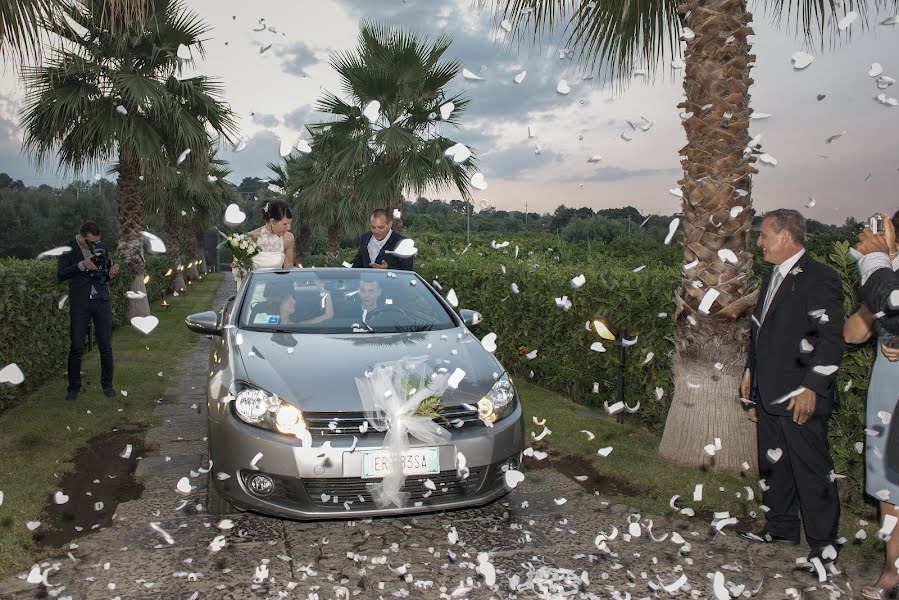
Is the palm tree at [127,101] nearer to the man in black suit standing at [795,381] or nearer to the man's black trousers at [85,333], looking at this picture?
the man's black trousers at [85,333]

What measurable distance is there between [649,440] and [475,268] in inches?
198

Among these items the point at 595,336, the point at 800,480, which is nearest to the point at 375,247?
the point at 595,336

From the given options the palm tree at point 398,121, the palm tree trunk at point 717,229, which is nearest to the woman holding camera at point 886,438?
the palm tree trunk at point 717,229

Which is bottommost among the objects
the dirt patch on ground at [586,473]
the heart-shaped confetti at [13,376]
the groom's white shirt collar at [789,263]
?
the dirt patch on ground at [586,473]

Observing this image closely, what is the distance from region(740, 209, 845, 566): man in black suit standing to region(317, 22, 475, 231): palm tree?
12.4 metres

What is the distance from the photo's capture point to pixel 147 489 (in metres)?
4.67

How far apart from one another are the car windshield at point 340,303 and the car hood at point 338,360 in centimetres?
17

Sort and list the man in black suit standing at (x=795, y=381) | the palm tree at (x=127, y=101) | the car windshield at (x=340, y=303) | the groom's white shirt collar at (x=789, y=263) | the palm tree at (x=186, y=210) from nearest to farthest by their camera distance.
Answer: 1. the man in black suit standing at (x=795, y=381)
2. the groom's white shirt collar at (x=789, y=263)
3. the car windshield at (x=340, y=303)
4. the palm tree at (x=127, y=101)
5. the palm tree at (x=186, y=210)

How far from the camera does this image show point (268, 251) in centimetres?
733

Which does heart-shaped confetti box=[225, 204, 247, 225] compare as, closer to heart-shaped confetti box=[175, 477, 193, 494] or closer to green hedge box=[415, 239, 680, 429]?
heart-shaped confetti box=[175, 477, 193, 494]

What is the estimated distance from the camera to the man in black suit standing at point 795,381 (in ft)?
11.6

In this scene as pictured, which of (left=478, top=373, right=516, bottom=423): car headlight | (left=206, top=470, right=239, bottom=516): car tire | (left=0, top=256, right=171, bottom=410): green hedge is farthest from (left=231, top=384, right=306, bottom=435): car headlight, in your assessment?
(left=0, top=256, right=171, bottom=410): green hedge

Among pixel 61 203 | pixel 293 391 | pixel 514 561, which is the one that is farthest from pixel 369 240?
pixel 61 203

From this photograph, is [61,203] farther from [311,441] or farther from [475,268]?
[311,441]
